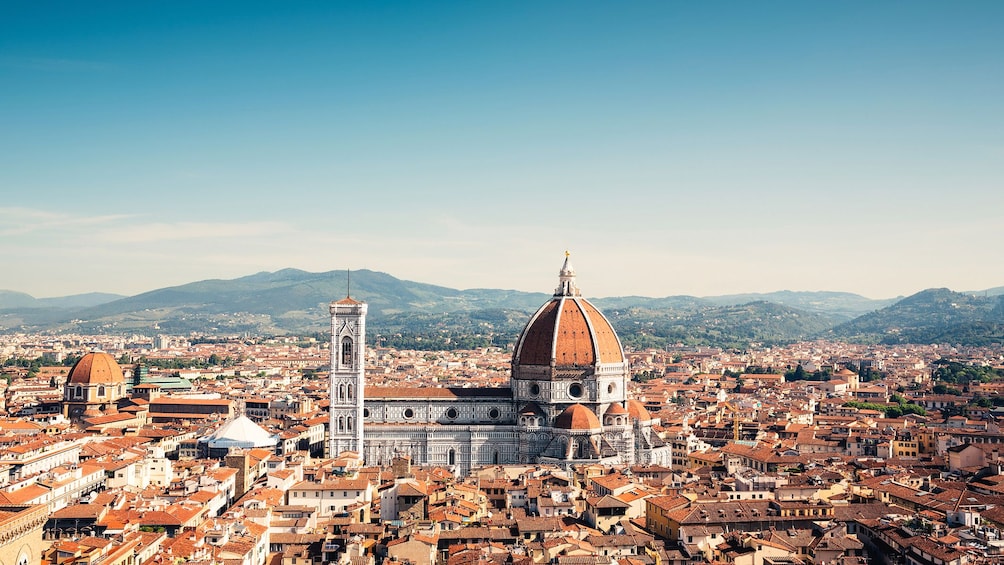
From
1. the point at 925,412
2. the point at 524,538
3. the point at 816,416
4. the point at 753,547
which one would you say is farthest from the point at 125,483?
the point at 925,412

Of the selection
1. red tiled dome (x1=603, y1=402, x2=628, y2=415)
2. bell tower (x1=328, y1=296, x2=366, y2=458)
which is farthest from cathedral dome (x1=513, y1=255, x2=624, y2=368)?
bell tower (x1=328, y1=296, x2=366, y2=458)

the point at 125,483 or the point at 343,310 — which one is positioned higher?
the point at 343,310

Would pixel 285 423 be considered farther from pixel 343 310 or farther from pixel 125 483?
pixel 125 483

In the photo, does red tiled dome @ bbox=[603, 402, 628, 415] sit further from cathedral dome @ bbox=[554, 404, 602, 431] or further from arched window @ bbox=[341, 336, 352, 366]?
arched window @ bbox=[341, 336, 352, 366]

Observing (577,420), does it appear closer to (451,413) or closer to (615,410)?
(615,410)

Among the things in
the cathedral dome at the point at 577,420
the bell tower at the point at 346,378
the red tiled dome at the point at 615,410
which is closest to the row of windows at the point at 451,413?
the bell tower at the point at 346,378

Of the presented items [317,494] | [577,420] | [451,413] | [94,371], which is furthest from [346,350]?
[94,371]
